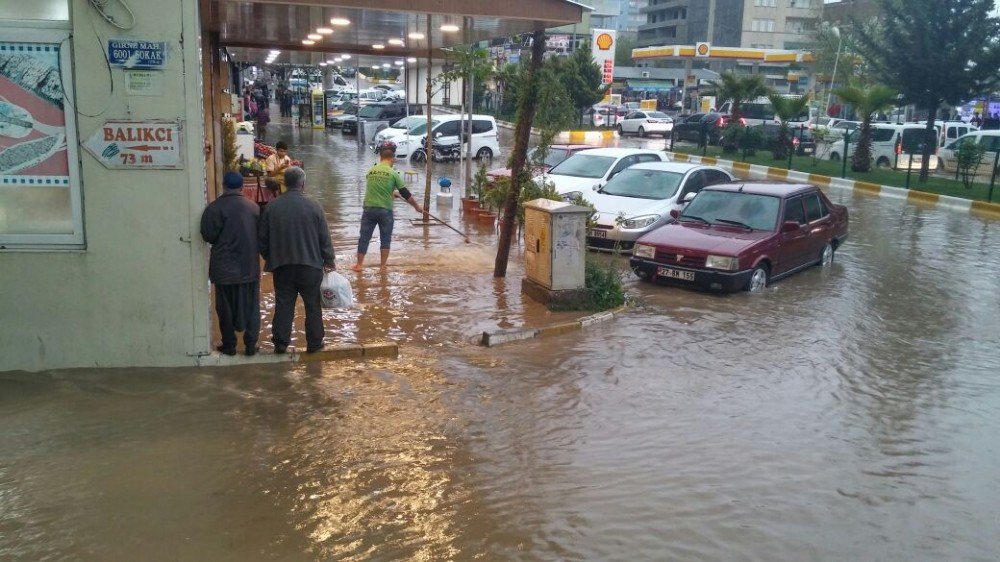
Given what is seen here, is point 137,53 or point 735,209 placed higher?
point 137,53

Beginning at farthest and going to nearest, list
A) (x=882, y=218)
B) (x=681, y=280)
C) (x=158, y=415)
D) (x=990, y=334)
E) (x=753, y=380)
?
1. (x=882, y=218)
2. (x=681, y=280)
3. (x=990, y=334)
4. (x=753, y=380)
5. (x=158, y=415)

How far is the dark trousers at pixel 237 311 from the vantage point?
700cm

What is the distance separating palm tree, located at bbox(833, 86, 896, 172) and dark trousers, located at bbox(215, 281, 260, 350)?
24155mm

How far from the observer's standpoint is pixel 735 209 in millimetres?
12672

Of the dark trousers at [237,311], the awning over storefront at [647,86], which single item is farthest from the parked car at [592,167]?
the awning over storefront at [647,86]

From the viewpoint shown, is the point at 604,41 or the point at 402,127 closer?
the point at 402,127

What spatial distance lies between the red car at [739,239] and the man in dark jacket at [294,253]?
225 inches

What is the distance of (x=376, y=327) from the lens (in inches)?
356

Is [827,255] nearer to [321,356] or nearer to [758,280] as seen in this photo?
[758,280]

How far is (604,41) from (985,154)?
2468 cm

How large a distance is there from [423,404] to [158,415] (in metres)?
1.92

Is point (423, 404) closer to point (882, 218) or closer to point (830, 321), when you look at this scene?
point (830, 321)

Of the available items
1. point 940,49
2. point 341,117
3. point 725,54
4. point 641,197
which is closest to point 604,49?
point 341,117

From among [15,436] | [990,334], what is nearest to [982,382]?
[990,334]
